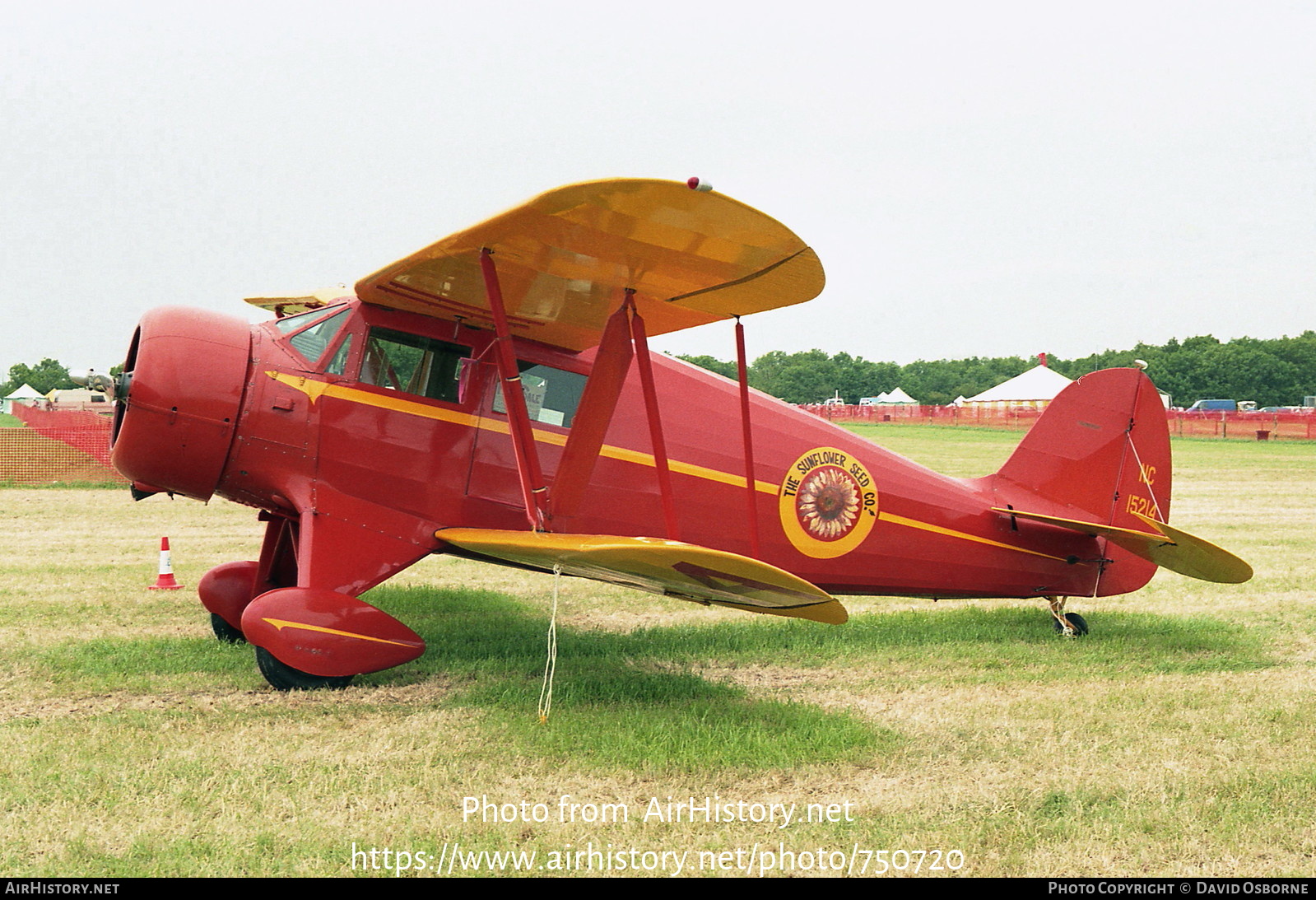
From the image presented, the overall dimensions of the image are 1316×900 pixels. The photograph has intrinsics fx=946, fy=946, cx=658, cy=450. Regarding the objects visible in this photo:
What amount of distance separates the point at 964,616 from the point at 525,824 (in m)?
5.66

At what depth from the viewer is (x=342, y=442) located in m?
6.04

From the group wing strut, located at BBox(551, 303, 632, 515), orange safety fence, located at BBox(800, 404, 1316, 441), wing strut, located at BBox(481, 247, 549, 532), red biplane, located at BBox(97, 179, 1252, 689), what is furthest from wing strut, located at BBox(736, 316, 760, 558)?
orange safety fence, located at BBox(800, 404, 1316, 441)

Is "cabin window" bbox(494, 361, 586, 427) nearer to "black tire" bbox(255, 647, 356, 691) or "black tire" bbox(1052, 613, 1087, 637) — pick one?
"black tire" bbox(255, 647, 356, 691)

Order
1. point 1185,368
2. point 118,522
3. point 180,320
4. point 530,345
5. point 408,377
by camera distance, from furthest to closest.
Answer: point 1185,368 → point 118,522 → point 530,345 → point 408,377 → point 180,320

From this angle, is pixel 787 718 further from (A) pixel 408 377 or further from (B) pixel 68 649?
(B) pixel 68 649

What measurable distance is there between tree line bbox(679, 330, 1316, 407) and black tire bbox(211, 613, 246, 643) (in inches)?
2969

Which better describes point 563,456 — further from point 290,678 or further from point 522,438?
point 290,678

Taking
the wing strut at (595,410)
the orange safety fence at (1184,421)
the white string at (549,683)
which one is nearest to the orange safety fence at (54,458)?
the white string at (549,683)

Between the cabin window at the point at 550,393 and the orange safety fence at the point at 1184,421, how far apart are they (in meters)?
27.4

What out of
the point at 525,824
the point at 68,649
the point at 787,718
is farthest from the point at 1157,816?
the point at 68,649

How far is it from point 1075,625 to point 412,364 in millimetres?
5635

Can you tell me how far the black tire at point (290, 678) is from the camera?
5.71 m

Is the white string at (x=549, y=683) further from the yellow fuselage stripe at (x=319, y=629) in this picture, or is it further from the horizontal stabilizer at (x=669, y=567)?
the yellow fuselage stripe at (x=319, y=629)

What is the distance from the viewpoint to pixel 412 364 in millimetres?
6312
